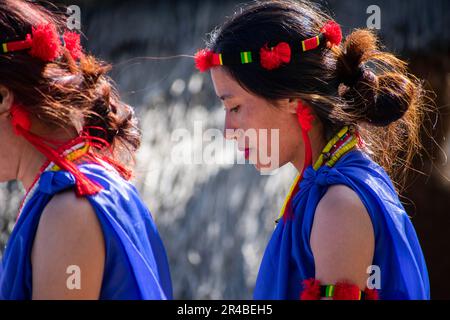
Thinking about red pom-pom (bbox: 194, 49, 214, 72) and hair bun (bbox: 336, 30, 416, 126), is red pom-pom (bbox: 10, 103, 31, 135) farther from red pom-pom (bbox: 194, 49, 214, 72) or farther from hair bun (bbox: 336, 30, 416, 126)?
hair bun (bbox: 336, 30, 416, 126)

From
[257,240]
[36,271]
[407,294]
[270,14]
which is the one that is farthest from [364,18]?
[36,271]

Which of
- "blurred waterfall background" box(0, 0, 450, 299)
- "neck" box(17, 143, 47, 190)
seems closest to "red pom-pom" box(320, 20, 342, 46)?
"neck" box(17, 143, 47, 190)

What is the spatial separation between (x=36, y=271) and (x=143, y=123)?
10.5 ft

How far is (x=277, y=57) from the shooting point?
228 cm

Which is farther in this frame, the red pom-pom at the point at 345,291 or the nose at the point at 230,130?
the nose at the point at 230,130

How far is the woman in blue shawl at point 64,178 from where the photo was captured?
6.09 ft

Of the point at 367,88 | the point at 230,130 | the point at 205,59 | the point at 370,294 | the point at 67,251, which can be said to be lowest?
the point at 370,294

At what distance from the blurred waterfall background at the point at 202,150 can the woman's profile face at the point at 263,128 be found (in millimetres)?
2089

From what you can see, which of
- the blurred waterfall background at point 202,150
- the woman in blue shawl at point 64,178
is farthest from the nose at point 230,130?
the blurred waterfall background at point 202,150

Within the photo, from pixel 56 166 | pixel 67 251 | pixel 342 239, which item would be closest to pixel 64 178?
pixel 56 166

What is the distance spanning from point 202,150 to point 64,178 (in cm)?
305

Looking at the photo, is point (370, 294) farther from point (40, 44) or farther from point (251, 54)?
point (40, 44)

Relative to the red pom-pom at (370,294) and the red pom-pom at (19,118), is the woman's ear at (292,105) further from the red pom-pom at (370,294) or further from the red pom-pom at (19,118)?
the red pom-pom at (19,118)

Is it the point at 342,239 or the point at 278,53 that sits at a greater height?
the point at 278,53
